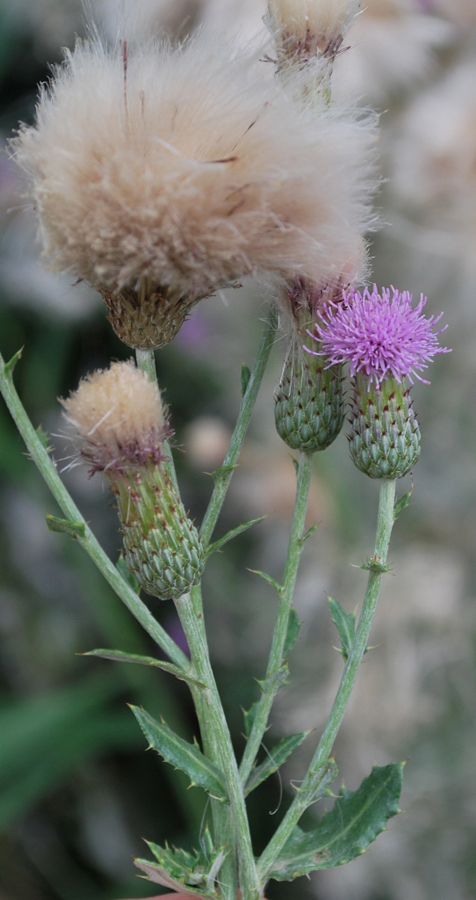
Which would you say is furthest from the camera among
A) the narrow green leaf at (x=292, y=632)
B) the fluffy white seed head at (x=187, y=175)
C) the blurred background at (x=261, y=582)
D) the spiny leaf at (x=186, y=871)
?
the blurred background at (x=261, y=582)

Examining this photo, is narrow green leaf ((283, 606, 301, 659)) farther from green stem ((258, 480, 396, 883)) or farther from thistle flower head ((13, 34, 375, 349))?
thistle flower head ((13, 34, 375, 349))

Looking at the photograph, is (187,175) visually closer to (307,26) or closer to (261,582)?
(307,26)

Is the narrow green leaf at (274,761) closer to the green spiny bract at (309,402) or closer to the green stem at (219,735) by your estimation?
the green stem at (219,735)

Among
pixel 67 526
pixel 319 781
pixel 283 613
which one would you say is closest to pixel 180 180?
pixel 67 526

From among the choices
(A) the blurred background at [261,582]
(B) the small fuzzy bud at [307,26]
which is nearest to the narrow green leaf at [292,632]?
(B) the small fuzzy bud at [307,26]

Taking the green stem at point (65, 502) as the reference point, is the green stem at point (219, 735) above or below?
below
